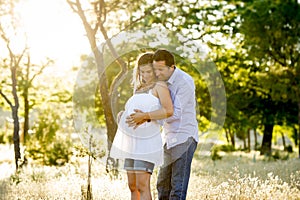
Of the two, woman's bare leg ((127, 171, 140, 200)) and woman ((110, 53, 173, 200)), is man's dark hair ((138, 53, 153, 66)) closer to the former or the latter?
woman ((110, 53, 173, 200))

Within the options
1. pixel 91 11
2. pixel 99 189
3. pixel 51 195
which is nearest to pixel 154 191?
pixel 99 189

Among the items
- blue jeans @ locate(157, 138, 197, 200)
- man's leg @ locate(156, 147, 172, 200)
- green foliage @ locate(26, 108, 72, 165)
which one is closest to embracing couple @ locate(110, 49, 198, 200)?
blue jeans @ locate(157, 138, 197, 200)

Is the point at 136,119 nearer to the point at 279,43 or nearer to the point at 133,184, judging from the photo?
the point at 133,184

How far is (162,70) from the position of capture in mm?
5730

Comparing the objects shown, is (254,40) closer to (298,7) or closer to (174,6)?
(298,7)

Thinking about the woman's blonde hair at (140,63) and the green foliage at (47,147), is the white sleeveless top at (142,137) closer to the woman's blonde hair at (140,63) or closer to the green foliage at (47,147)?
the woman's blonde hair at (140,63)

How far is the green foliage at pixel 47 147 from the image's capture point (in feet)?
57.5

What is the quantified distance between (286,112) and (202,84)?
4.18 metres

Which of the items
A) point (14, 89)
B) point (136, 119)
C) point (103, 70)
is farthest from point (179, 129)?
point (14, 89)

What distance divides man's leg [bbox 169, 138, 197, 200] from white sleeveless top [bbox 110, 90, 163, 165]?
398 mm

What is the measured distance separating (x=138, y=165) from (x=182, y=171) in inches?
29.2

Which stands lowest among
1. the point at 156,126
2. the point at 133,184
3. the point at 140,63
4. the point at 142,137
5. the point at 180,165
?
the point at 133,184

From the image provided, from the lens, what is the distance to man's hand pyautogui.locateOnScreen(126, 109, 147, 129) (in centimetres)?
544

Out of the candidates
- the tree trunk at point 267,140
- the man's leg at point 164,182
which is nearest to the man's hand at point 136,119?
the man's leg at point 164,182
